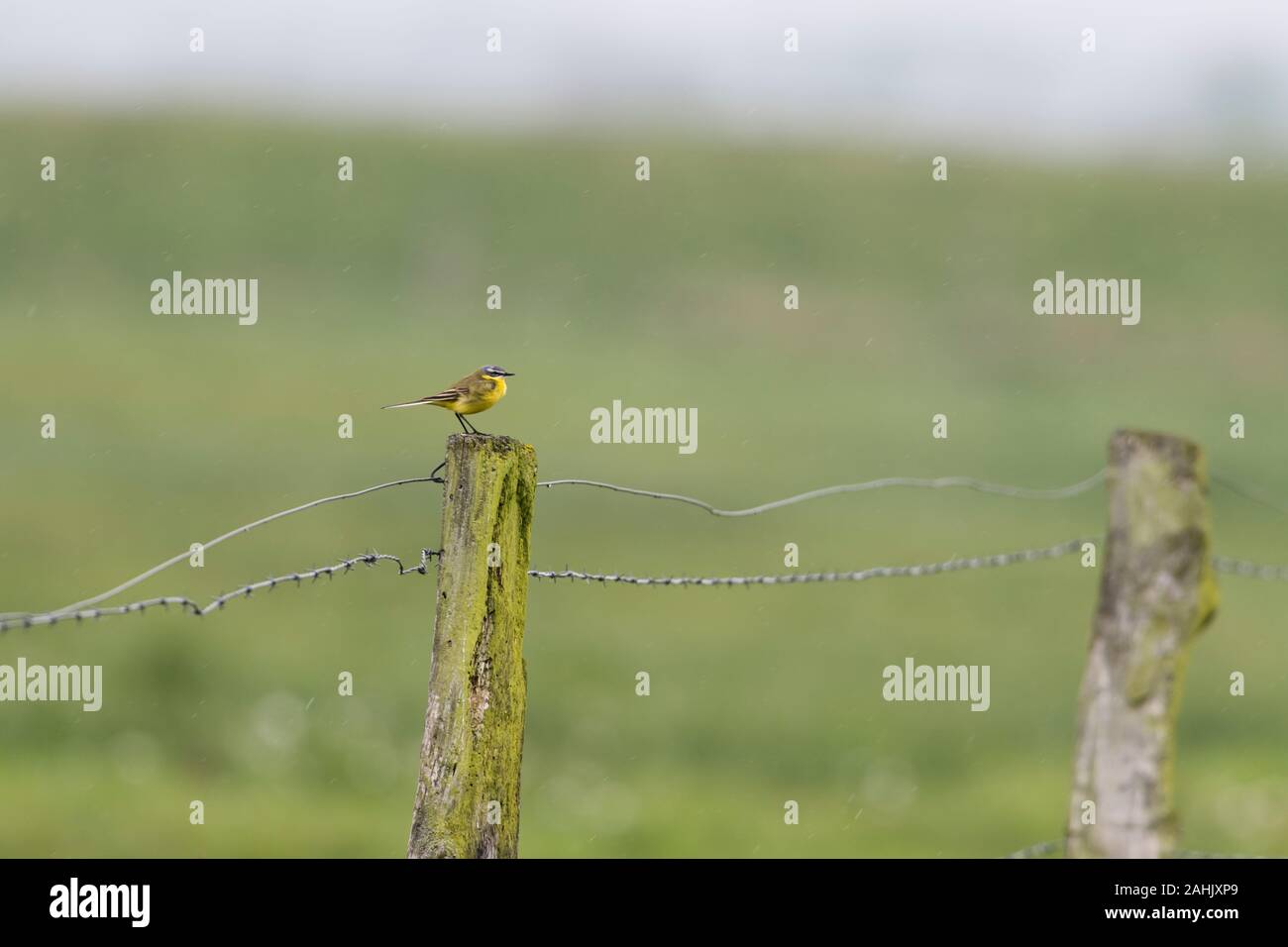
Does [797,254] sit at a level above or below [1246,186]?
below

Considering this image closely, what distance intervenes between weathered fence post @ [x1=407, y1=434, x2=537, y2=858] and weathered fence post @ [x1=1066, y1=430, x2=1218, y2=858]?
6.96 feet

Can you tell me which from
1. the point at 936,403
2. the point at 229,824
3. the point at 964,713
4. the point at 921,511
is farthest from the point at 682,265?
the point at 229,824

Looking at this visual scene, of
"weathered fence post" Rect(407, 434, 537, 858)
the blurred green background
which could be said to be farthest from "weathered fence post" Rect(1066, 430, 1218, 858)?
the blurred green background

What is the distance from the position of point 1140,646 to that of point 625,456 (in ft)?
106

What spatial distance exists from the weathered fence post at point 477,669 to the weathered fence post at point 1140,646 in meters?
2.12

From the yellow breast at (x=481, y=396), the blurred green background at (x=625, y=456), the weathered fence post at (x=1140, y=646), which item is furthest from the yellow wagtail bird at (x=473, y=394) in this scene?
the blurred green background at (x=625, y=456)

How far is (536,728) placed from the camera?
15805 millimetres

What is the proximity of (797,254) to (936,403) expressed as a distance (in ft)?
48.5

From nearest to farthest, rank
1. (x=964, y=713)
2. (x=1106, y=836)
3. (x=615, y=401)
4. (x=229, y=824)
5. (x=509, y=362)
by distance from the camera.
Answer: (x=1106, y=836) → (x=229, y=824) → (x=964, y=713) → (x=615, y=401) → (x=509, y=362)

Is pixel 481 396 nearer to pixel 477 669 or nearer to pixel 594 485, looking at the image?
pixel 594 485

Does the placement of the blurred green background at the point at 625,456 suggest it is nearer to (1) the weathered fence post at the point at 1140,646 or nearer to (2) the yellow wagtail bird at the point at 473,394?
(2) the yellow wagtail bird at the point at 473,394

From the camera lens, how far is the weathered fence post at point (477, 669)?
458cm
